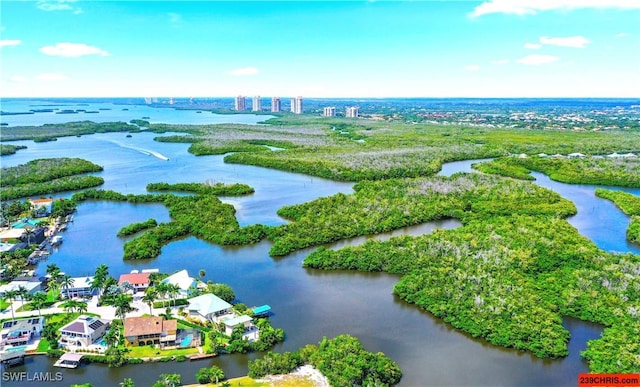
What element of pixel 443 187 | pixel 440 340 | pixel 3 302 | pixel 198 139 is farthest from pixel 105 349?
pixel 198 139

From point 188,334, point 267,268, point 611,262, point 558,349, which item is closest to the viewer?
point 558,349

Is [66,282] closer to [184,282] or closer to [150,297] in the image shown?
[150,297]

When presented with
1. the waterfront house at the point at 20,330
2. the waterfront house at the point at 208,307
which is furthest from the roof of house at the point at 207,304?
the waterfront house at the point at 20,330

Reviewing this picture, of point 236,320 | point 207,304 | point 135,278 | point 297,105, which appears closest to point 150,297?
point 207,304

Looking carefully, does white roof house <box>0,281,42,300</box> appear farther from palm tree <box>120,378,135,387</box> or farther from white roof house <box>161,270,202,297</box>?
palm tree <box>120,378,135,387</box>

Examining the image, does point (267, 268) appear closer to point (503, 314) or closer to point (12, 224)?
point (503, 314)

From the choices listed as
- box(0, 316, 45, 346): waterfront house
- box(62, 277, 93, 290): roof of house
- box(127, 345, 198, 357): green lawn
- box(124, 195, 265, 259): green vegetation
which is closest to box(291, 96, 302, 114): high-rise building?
box(124, 195, 265, 259): green vegetation

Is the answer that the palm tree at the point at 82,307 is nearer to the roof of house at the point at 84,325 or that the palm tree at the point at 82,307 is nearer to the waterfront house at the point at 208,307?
the roof of house at the point at 84,325
